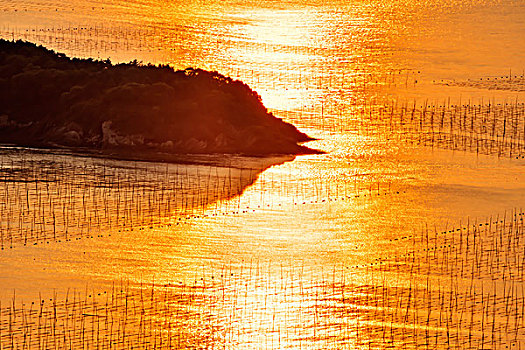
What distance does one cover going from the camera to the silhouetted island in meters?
56.1

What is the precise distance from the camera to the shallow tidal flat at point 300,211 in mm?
32406

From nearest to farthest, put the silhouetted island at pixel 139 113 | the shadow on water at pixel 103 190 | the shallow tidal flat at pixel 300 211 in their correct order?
the shallow tidal flat at pixel 300 211
the shadow on water at pixel 103 190
the silhouetted island at pixel 139 113

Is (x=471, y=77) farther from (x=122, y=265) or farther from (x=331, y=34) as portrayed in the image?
(x=122, y=265)

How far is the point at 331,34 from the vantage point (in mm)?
75125

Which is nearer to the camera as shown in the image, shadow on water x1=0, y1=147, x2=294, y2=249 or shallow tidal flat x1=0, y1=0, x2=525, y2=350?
shallow tidal flat x1=0, y1=0, x2=525, y2=350

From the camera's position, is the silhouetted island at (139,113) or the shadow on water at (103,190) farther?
the silhouetted island at (139,113)

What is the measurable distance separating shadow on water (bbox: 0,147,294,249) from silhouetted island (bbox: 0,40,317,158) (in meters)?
1.85

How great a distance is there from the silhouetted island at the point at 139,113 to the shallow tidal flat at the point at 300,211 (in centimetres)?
175

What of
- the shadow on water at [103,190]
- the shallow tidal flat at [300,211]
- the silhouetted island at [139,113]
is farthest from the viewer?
the silhouetted island at [139,113]

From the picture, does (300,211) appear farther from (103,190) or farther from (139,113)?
(139,113)

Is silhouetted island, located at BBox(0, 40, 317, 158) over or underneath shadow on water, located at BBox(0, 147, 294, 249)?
over

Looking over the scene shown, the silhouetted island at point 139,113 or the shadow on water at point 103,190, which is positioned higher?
the silhouetted island at point 139,113

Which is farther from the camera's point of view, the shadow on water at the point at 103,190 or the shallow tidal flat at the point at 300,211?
the shadow on water at the point at 103,190

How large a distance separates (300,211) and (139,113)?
14.6m
